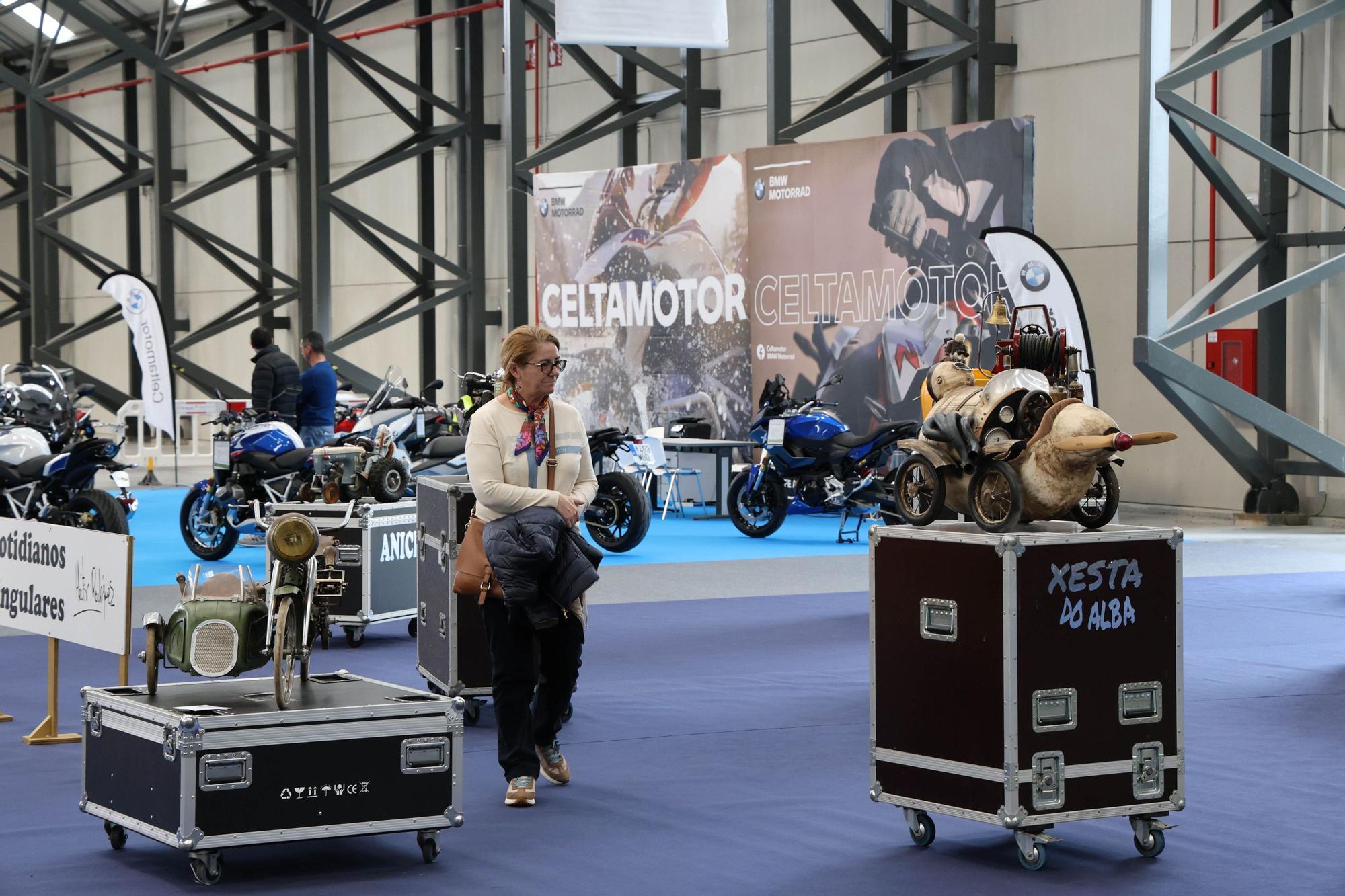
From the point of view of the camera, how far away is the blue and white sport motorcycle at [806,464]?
13.0m

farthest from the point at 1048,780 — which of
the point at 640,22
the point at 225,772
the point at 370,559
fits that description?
the point at 640,22

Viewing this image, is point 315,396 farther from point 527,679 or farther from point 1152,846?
point 1152,846

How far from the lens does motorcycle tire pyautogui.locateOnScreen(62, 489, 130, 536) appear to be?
10727 mm

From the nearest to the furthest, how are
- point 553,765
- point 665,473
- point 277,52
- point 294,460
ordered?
1. point 553,765
2. point 294,460
3. point 665,473
4. point 277,52

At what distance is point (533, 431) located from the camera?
5.42m

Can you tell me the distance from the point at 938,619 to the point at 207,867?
2025 mm

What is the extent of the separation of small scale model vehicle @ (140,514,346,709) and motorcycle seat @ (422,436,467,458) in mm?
8234

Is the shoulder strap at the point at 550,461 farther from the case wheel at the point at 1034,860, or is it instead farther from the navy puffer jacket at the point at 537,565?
the case wheel at the point at 1034,860


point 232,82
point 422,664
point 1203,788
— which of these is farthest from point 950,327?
point 232,82

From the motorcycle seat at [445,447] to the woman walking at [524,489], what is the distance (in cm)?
780

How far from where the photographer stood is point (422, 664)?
702 cm

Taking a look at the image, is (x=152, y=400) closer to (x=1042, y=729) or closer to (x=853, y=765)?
(x=853, y=765)

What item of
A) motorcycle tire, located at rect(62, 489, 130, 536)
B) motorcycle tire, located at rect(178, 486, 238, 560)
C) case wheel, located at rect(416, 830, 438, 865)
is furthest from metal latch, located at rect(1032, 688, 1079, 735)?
motorcycle tire, located at rect(178, 486, 238, 560)

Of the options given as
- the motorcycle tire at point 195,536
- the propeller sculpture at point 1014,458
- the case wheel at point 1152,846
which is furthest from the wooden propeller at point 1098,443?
the motorcycle tire at point 195,536
